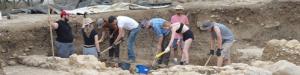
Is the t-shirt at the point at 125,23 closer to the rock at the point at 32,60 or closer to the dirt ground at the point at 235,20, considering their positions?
the rock at the point at 32,60

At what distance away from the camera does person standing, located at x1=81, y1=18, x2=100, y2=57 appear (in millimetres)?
14391

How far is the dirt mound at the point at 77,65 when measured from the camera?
A: 13.0 metres

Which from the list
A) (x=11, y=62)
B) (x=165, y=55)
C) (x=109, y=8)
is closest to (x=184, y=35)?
(x=165, y=55)

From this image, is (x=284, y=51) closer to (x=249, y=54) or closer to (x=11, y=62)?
(x=249, y=54)

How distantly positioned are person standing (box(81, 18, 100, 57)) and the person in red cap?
46cm

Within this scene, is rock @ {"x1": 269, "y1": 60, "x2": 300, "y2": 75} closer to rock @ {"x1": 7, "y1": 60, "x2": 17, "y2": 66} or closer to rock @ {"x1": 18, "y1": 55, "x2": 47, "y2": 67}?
rock @ {"x1": 18, "y1": 55, "x2": 47, "y2": 67}

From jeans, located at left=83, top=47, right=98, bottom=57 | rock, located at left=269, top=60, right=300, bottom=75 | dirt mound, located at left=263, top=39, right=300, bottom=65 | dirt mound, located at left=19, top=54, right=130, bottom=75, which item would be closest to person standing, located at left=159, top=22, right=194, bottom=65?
dirt mound, located at left=19, top=54, right=130, bottom=75

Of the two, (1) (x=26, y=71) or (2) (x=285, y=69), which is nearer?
(2) (x=285, y=69)

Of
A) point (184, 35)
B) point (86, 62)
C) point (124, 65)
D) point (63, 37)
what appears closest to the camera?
point (86, 62)

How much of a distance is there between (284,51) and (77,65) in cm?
455

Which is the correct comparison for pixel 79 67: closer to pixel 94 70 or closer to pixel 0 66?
pixel 94 70

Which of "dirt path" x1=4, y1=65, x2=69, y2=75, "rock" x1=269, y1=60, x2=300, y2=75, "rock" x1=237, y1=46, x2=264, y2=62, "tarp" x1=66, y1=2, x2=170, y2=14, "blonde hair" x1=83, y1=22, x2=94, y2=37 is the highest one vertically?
"blonde hair" x1=83, y1=22, x2=94, y2=37

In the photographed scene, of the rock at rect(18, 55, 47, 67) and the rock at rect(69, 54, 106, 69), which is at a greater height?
the rock at rect(69, 54, 106, 69)

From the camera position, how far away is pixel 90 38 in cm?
1448
